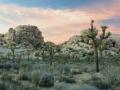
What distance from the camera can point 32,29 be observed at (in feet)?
536

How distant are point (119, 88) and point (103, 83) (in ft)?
2.80

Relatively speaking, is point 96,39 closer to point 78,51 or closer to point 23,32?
point 78,51

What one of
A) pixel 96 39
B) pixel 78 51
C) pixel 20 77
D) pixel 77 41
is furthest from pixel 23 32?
pixel 20 77

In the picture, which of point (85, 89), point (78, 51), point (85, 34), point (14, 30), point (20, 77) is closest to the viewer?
point (85, 89)

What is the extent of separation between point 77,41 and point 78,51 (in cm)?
2190

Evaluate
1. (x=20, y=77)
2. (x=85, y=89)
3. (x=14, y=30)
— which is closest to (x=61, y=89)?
(x=85, y=89)

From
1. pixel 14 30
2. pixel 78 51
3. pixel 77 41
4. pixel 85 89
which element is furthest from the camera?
pixel 14 30

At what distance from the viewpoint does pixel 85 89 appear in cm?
1362

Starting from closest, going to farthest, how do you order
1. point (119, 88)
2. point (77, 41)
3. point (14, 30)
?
point (119, 88)
point (77, 41)
point (14, 30)

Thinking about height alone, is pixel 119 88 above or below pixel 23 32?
below

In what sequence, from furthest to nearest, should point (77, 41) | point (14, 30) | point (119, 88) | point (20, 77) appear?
point (14, 30) → point (77, 41) → point (20, 77) → point (119, 88)

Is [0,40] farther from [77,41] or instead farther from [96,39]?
[96,39]

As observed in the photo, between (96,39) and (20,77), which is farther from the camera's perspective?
(96,39)

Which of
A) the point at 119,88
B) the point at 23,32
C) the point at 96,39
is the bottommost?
the point at 119,88
